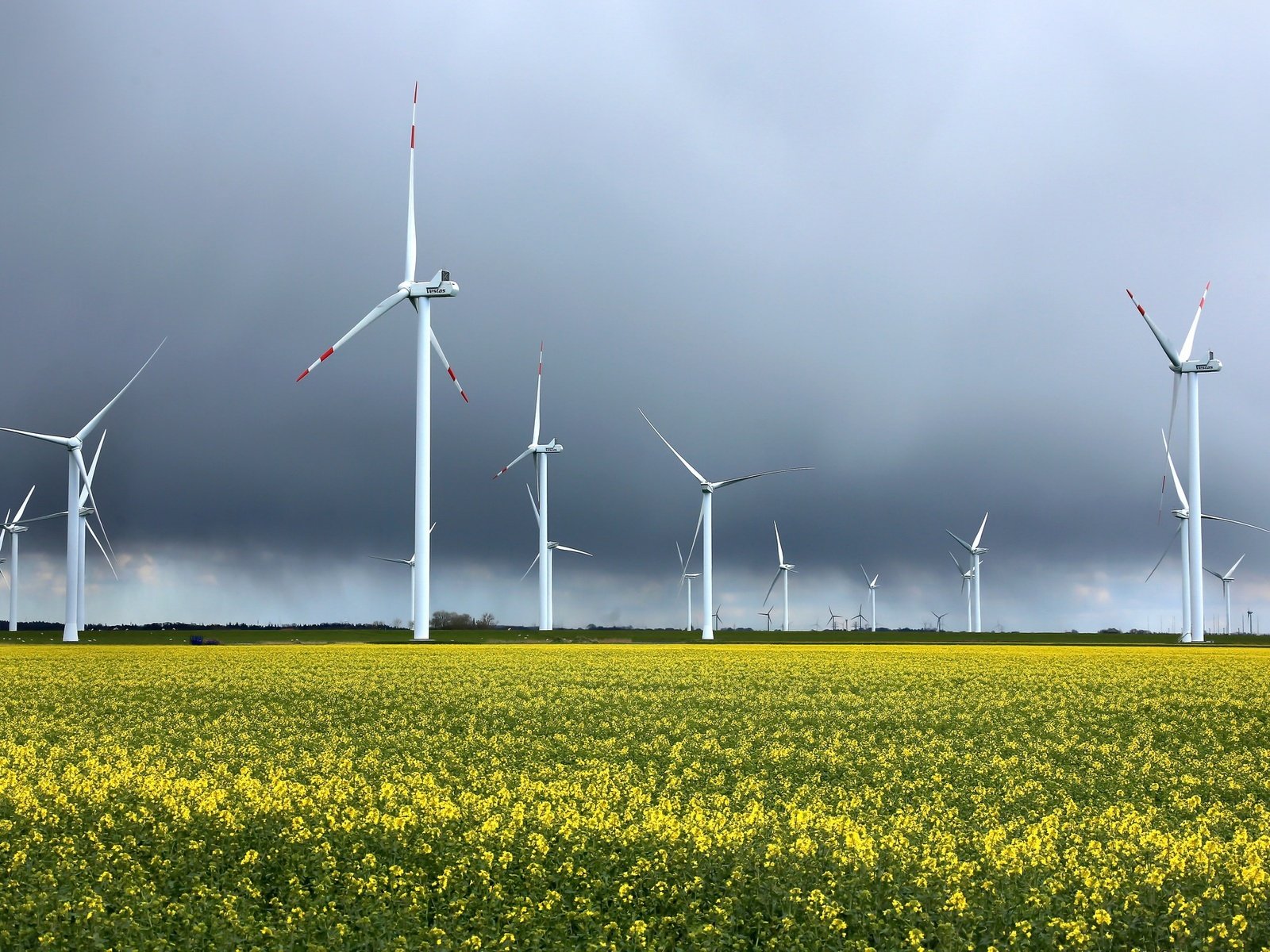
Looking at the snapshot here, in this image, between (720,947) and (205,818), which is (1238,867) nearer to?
(720,947)

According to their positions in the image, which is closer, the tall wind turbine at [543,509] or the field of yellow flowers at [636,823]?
the field of yellow flowers at [636,823]

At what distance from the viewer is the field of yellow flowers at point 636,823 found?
1505 cm

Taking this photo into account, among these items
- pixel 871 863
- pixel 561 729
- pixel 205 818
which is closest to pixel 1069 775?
pixel 871 863

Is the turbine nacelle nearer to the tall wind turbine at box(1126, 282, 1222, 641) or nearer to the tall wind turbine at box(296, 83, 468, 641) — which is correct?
the tall wind turbine at box(296, 83, 468, 641)

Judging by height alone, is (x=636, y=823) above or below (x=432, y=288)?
below

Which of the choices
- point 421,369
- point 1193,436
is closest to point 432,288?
point 421,369

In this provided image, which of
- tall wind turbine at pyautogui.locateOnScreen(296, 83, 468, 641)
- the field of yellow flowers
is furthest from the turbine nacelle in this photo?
the field of yellow flowers

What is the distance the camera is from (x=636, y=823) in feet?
64.5

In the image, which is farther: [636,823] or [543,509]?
[543,509]

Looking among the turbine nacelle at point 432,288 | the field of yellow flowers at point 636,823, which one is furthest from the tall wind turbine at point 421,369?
the field of yellow flowers at point 636,823

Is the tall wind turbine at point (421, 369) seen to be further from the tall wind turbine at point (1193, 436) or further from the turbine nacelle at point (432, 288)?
the tall wind turbine at point (1193, 436)

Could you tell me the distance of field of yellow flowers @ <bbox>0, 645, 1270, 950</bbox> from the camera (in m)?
15.0

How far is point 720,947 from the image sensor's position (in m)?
14.4

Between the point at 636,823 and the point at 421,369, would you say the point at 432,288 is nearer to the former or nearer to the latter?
the point at 421,369
